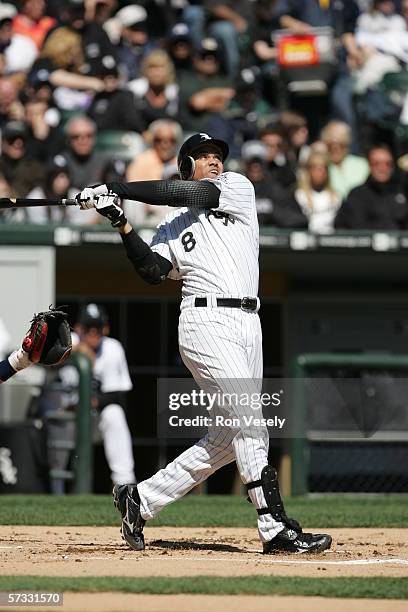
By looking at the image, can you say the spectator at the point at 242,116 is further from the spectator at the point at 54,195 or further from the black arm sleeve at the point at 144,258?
the black arm sleeve at the point at 144,258

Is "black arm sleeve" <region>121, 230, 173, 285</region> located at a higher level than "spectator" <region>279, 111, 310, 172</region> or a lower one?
lower

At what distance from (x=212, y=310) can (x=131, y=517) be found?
100cm

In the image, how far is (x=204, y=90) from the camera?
523 inches

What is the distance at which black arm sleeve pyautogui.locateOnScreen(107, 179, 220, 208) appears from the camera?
586 cm

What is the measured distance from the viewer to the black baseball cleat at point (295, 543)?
19.2ft

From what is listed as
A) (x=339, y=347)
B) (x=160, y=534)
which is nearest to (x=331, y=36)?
(x=339, y=347)

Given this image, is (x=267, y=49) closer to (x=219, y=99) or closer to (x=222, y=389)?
(x=219, y=99)

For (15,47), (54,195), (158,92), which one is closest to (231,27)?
(158,92)

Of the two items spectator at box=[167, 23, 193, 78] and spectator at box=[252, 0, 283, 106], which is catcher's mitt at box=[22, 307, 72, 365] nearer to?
spectator at box=[167, 23, 193, 78]

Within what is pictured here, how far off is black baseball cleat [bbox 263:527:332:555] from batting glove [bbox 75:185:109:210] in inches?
63.8

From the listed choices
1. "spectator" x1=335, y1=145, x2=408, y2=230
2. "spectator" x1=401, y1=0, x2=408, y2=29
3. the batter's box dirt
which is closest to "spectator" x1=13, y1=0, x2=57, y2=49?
"spectator" x1=401, y1=0, x2=408, y2=29

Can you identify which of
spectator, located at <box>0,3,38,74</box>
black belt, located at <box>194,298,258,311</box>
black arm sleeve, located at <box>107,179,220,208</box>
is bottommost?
black belt, located at <box>194,298,258,311</box>

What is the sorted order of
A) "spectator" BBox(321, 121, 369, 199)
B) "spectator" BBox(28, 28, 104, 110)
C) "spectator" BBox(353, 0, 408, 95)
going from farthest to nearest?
"spectator" BBox(353, 0, 408, 95), "spectator" BBox(28, 28, 104, 110), "spectator" BBox(321, 121, 369, 199)

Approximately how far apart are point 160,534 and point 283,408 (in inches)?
132
